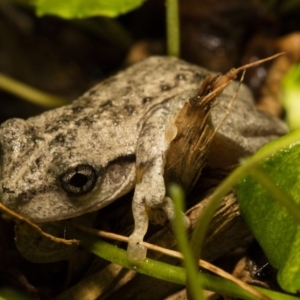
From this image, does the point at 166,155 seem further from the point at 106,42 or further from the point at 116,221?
the point at 106,42

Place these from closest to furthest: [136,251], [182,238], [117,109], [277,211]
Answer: [182,238]
[277,211]
[136,251]
[117,109]

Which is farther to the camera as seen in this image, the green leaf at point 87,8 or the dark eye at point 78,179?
the green leaf at point 87,8

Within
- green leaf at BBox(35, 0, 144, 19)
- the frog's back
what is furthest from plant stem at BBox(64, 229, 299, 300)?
green leaf at BBox(35, 0, 144, 19)

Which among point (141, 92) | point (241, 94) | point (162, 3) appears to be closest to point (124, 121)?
point (141, 92)

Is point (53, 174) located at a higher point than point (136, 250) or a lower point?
higher

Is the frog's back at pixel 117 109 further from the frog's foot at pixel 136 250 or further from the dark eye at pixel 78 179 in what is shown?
the frog's foot at pixel 136 250

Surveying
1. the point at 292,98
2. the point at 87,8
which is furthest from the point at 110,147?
the point at 292,98

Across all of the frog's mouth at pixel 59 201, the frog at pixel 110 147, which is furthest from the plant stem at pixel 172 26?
the frog's mouth at pixel 59 201

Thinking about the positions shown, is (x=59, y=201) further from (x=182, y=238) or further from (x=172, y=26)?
(x=172, y=26)
